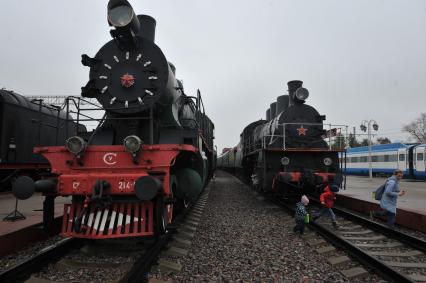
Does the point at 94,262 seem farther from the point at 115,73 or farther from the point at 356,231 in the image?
the point at 356,231

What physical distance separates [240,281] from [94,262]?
6.67 feet

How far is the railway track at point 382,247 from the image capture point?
4.50 meters

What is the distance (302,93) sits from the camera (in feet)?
36.8

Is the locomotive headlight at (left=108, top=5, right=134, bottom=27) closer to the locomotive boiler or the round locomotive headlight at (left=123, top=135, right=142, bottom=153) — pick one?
the locomotive boiler

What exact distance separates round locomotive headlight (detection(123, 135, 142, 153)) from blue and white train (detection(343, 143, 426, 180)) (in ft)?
85.0

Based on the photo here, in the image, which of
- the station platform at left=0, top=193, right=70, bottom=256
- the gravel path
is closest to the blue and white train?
the gravel path

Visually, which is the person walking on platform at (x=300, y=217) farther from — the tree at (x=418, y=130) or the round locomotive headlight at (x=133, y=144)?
the tree at (x=418, y=130)

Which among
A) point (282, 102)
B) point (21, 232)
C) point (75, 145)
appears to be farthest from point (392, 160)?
point (21, 232)

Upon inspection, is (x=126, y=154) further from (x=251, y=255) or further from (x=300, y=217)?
(x=300, y=217)

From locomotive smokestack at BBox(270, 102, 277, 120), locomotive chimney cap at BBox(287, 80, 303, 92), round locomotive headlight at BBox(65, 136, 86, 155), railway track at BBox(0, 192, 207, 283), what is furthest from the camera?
locomotive smokestack at BBox(270, 102, 277, 120)

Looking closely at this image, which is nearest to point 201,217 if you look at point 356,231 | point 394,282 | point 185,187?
point 185,187

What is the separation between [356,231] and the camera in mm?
7141

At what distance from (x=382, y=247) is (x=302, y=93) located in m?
6.33

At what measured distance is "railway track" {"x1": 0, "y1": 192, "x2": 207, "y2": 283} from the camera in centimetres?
406
